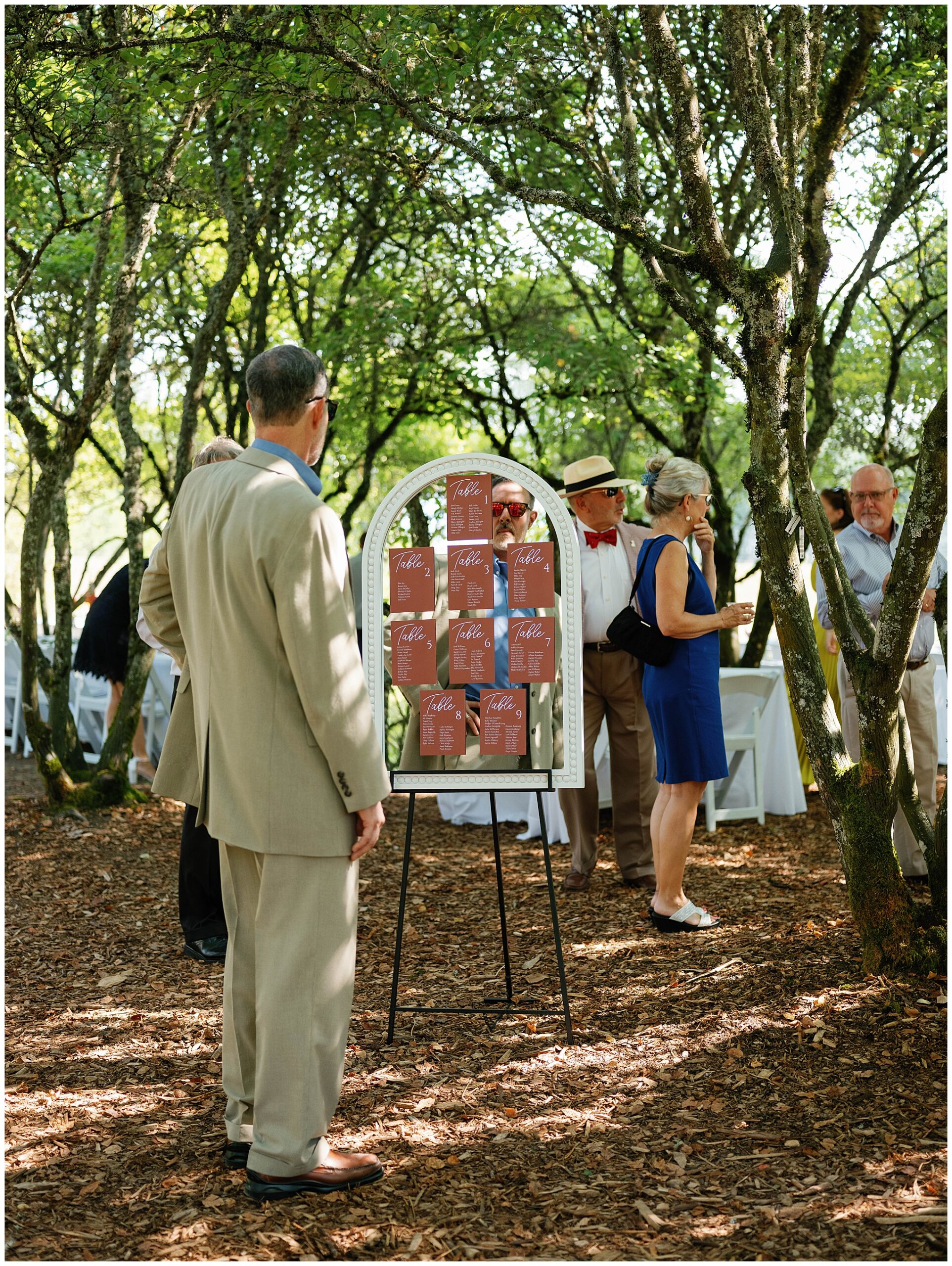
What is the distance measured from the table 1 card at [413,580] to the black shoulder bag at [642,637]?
1400 mm

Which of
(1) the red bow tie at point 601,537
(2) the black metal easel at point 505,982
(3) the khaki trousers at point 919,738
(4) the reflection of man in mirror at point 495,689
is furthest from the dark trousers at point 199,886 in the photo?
(3) the khaki trousers at point 919,738

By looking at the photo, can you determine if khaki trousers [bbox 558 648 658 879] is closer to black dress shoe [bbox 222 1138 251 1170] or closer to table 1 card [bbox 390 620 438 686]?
table 1 card [bbox 390 620 438 686]

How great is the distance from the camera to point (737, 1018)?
387 cm

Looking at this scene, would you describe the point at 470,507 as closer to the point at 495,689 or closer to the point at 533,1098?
the point at 495,689

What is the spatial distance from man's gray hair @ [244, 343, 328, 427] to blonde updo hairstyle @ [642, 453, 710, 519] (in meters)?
2.39

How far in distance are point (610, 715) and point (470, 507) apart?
2368mm

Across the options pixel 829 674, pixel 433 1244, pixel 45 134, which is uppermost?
pixel 45 134

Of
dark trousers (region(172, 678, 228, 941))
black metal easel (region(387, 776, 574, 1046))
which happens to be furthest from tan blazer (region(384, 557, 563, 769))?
dark trousers (region(172, 678, 228, 941))

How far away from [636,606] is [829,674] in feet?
8.88

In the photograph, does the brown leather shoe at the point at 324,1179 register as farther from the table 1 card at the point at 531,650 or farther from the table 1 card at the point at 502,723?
the table 1 card at the point at 531,650

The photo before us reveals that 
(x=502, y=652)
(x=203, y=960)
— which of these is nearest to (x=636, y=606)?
(x=502, y=652)

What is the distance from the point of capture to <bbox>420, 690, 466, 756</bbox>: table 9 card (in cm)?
385

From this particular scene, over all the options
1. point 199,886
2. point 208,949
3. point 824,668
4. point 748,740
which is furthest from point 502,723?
point 824,668

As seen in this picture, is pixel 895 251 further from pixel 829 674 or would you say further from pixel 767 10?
pixel 829 674
